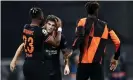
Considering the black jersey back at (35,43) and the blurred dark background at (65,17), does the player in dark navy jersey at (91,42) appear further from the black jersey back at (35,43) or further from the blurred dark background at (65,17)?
the blurred dark background at (65,17)

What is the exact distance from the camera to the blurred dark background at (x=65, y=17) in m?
22.8

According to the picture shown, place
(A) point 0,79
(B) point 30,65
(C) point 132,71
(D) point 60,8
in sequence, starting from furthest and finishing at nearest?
(D) point 60,8 → (C) point 132,71 → (A) point 0,79 → (B) point 30,65

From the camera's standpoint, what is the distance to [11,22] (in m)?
23.3

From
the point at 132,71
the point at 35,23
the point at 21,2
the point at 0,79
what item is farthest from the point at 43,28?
the point at 21,2

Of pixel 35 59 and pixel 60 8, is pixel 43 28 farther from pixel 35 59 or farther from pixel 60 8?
pixel 60 8

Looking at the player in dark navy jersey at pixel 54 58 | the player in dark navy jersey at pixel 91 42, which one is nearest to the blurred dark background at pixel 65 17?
the player in dark navy jersey at pixel 54 58

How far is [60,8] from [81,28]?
12.2 metres

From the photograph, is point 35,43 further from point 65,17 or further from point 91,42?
point 65,17

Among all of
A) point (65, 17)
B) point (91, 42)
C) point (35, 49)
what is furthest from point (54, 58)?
point (65, 17)

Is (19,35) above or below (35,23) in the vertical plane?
below

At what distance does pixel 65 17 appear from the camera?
23125 mm

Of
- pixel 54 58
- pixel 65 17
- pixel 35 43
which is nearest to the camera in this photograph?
pixel 35 43

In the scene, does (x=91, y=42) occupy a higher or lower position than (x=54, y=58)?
higher

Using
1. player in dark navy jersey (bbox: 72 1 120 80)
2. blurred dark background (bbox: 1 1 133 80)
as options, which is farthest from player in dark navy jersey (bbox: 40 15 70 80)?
blurred dark background (bbox: 1 1 133 80)
